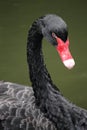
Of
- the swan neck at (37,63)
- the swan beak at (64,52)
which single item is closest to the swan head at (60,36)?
the swan beak at (64,52)

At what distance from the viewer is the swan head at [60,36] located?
8.55 ft

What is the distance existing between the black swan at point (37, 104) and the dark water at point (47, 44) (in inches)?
29.0

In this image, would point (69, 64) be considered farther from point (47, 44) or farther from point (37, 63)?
point (47, 44)

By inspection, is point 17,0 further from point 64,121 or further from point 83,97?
point 64,121

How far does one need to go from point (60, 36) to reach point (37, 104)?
0.62m

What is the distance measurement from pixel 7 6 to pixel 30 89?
Result: 3.29 meters

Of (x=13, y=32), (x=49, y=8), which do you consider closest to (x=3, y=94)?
(x=13, y=32)

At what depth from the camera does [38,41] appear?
10.0 feet

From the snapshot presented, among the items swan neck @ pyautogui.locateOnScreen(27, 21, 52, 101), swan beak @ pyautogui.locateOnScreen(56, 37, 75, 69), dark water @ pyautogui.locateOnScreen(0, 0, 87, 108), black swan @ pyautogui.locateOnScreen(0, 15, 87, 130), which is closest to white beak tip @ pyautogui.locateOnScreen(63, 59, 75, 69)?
swan beak @ pyautogui.locateOnScreen(56, 37, 75, 69)

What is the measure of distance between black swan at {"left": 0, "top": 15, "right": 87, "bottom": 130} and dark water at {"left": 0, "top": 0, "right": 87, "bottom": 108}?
0.74 meters

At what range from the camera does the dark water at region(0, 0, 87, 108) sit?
13.9 feet

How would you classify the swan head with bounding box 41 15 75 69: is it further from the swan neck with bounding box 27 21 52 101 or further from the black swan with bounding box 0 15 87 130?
the swan neck with bounding box 27 21 52 101

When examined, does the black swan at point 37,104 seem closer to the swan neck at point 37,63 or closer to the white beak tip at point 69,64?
the swan neck at point 37,63

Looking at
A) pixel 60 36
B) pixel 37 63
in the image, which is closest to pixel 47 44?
pixel 37 63
